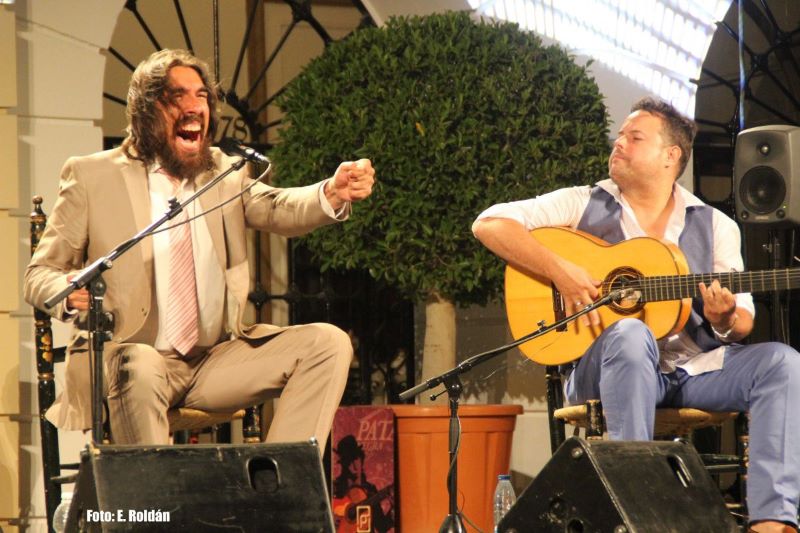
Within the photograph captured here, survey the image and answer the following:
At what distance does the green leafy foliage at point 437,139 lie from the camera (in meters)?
4.30

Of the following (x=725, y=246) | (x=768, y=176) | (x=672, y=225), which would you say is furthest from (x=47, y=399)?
(x=768, y=176)

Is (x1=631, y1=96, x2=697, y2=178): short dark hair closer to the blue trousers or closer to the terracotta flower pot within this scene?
the blue trousers

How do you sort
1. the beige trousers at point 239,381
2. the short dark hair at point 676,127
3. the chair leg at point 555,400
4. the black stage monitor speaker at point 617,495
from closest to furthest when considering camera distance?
the black stage monitor speaker at point 617,495, the beige trousers at point 239,381, the short dark hair at point 676,127, the chair leg at point 555,400

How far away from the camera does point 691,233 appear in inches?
149

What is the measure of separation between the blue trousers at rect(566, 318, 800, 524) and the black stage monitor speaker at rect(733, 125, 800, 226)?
53 cm

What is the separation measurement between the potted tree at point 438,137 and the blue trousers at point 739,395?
3.22ft

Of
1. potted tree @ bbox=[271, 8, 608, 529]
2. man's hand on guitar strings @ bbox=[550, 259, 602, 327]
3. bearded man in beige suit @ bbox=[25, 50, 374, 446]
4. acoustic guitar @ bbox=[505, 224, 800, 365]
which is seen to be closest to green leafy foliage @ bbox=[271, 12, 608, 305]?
potted tree @ bbox=[271, 8, 608, 529]

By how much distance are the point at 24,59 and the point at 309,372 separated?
2.16m

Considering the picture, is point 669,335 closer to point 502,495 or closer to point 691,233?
point 691,233

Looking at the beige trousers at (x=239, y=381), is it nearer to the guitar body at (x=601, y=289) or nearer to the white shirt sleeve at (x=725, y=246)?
the guitar body at (x=601, y=289)

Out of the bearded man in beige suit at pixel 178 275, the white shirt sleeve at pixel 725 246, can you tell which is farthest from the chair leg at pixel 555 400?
the bearded man in beige suit at pixel 178 275

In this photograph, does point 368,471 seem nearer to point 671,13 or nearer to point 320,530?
point 320,530

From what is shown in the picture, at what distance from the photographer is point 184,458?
7.93 feet

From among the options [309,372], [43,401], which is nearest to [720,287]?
[309,372]
